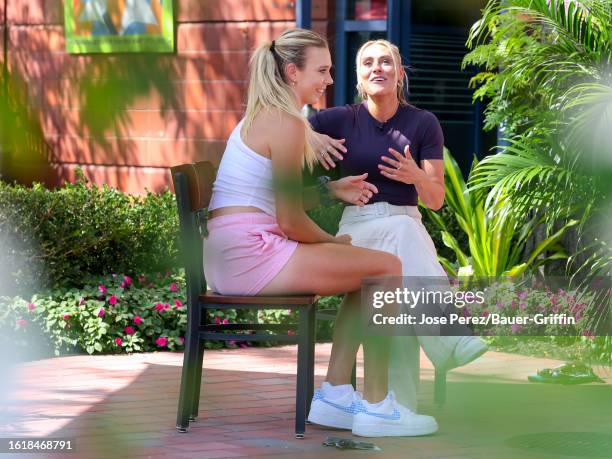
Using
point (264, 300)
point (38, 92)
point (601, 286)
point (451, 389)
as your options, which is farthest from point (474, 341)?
point (38, 92)

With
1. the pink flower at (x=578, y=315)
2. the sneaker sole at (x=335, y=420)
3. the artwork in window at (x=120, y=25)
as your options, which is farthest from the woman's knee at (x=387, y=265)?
the artwork in window at (x=120, y=25)

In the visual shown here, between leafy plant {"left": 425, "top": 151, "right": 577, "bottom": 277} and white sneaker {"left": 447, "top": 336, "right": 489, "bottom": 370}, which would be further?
leafy plant {"left": 425, "top": 151, "right": 577, "bottom": 277}

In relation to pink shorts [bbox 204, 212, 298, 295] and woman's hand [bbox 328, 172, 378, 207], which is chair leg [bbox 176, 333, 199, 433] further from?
woman's hand [bbox 328, 172, 378, 207]

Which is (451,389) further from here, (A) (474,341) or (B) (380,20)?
(B) (380,20)

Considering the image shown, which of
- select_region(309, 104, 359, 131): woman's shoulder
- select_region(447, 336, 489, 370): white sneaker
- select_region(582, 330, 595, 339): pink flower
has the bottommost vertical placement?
select_region(582, 330, 595, 339): pink flower

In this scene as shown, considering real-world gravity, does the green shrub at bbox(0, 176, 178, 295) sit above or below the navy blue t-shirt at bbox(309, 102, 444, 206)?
below

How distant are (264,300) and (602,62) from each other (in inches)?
81.0

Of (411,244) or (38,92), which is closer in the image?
(38,92)

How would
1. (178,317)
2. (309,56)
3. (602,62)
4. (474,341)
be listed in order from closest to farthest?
(309,56), (474,341), (602,62), (178,317)

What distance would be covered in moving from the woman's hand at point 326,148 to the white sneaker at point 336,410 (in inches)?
31.5

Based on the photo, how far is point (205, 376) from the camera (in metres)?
5.18

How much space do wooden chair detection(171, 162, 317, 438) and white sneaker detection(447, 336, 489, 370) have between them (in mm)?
523

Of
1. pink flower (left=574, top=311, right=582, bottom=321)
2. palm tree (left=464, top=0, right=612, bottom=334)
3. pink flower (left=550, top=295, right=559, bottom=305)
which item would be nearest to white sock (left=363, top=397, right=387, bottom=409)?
palm tree (left=464, top=0, right=612, bottom=334)

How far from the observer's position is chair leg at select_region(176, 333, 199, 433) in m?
3.85
